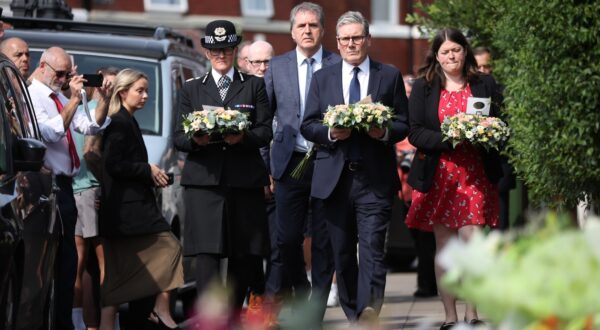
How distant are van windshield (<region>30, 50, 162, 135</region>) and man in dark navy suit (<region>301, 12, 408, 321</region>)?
2.47 meters

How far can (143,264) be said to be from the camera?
10.3 meters

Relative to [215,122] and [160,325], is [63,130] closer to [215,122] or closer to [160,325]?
[215,122]

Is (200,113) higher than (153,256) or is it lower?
higher

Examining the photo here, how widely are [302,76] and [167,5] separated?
118 ft

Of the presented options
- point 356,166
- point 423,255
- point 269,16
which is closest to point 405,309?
point 423,255

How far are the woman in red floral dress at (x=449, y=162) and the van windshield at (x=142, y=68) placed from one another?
253 cm

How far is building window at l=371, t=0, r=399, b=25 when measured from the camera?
1919 inches

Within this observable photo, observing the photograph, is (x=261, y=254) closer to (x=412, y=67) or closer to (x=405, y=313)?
(x=405, y=313)

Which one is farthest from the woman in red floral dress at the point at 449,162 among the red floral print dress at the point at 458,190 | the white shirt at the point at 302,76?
the white shirt at the point at 302,76

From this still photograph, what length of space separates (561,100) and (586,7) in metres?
0.65

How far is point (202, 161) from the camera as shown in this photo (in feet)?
32.6

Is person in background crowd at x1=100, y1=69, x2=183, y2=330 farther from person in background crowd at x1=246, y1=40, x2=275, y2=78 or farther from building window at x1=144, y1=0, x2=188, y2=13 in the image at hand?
building window at x1=144, y1=0, x2=188, y2=13

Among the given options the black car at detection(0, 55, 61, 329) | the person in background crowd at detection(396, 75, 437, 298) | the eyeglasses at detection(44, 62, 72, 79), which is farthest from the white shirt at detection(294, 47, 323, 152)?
the person in background crowd at detection(396, 75, 437, 298)

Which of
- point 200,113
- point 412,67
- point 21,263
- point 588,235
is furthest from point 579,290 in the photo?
point 412,67
